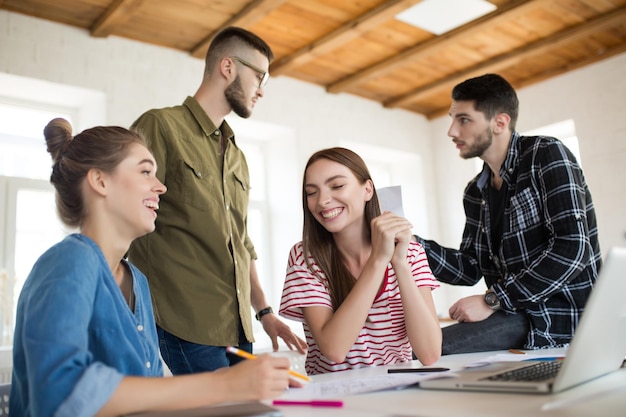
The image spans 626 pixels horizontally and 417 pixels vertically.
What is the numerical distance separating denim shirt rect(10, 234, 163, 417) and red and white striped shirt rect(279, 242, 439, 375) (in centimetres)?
52

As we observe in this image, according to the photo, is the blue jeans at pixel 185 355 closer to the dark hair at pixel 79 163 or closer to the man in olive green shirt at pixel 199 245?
the man in olive green shirt at pixel 199 245

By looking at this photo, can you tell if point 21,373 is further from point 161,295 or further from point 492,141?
point 492,141

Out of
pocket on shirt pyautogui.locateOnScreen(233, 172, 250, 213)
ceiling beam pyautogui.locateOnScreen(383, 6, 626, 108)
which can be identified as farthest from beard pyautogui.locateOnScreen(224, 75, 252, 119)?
ceiling beam pyautogui.locateOnScreen(383, 6, 626, 108)

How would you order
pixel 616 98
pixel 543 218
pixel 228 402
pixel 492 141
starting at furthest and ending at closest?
pixel 616 98
pixel 492 141
pixel 543 218
pixel 228 402

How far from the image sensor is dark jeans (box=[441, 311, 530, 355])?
2.13 meters

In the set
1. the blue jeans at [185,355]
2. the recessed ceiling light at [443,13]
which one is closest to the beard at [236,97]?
the blue jeans at [185,355]

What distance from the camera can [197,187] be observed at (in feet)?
6.72

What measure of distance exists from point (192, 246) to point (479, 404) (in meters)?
1.34

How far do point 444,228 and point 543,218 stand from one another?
13.0 feet

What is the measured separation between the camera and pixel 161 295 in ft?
6.40

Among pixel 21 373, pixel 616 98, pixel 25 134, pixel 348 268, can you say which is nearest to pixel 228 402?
pixel 21 373

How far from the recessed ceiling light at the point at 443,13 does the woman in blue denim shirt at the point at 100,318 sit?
3.09 metres

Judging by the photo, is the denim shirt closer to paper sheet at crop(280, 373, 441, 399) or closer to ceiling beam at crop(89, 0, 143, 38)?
paper sheet at crop(280, 373, 441, 399)

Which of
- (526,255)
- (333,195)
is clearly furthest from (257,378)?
(526,255)
